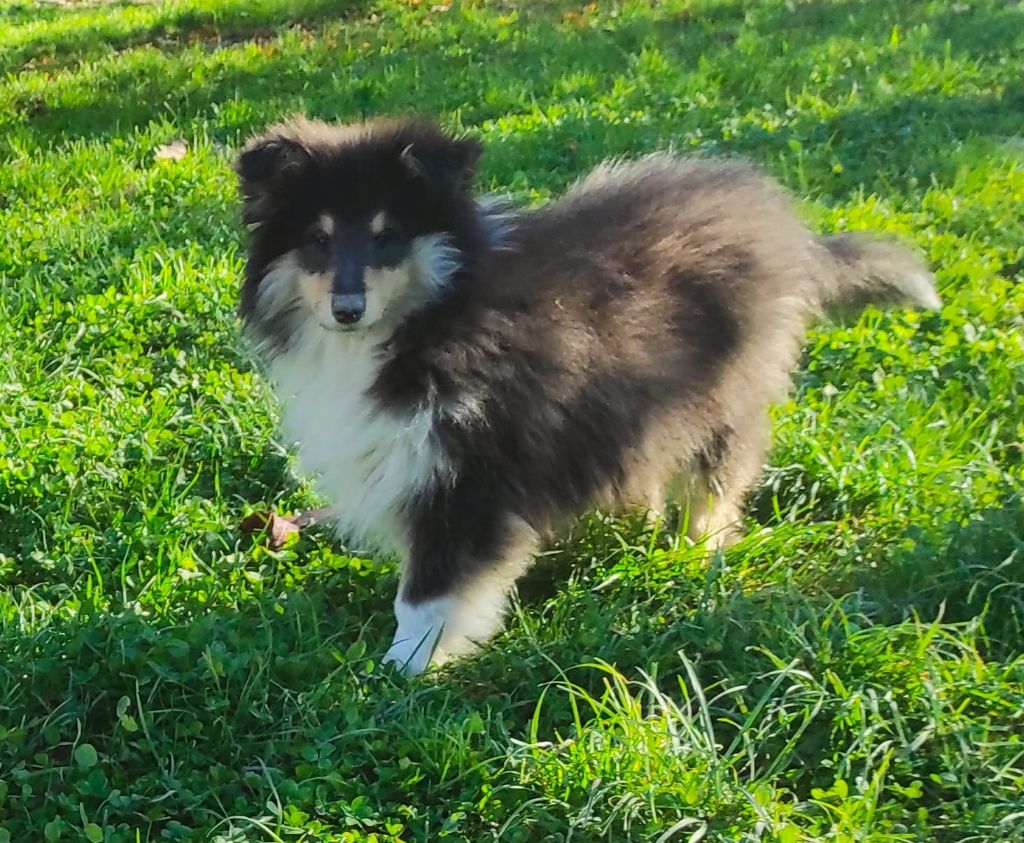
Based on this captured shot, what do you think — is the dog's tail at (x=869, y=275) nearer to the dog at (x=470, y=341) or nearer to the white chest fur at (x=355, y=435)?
the dog at (x=470, y=341)

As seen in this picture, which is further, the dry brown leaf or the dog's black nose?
the dry brown leaf

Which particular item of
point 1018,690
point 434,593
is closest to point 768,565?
point 1018,690

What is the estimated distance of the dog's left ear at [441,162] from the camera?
2.71m

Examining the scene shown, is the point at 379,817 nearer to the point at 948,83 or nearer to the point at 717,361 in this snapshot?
the point at 717,361

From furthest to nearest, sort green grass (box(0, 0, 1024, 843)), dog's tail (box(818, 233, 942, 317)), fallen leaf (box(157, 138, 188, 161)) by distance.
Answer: fallen leaf (box(157, 138, 188, 161)) → dog's tail (box(818, 233, 942, 317)) → green grass (box(0, 0, 1024, 843))

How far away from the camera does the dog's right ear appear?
276 cm

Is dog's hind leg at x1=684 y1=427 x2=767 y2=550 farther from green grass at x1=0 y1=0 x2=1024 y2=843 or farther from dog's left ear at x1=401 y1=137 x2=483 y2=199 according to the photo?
dog's left ear at x1=401 y1=137 x2=483 y2=199

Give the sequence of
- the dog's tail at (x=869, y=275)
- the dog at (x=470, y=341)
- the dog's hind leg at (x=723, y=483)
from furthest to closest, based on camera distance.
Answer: the dog's tail at (x=869, y=275)
the dog's hind leg at (x=723, y=483)
the dog at (x=470, y=341)

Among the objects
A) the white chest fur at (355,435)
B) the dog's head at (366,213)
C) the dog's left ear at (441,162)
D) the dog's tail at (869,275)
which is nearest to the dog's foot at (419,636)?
the white chest fur at (355,435)

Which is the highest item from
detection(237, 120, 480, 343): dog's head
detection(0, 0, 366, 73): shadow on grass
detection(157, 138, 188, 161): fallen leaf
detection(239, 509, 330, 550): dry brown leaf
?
detection(237, 120, 480, 343): dog's head

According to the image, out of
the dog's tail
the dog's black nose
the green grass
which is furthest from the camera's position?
the dog's tail

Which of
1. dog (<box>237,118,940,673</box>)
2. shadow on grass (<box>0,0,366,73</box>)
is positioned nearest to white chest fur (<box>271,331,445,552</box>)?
dog (<box>237,118,940,673</box>)

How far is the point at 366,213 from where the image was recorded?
9.07 ft

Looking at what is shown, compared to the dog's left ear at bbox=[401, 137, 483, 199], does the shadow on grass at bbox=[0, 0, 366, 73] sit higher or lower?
lower
